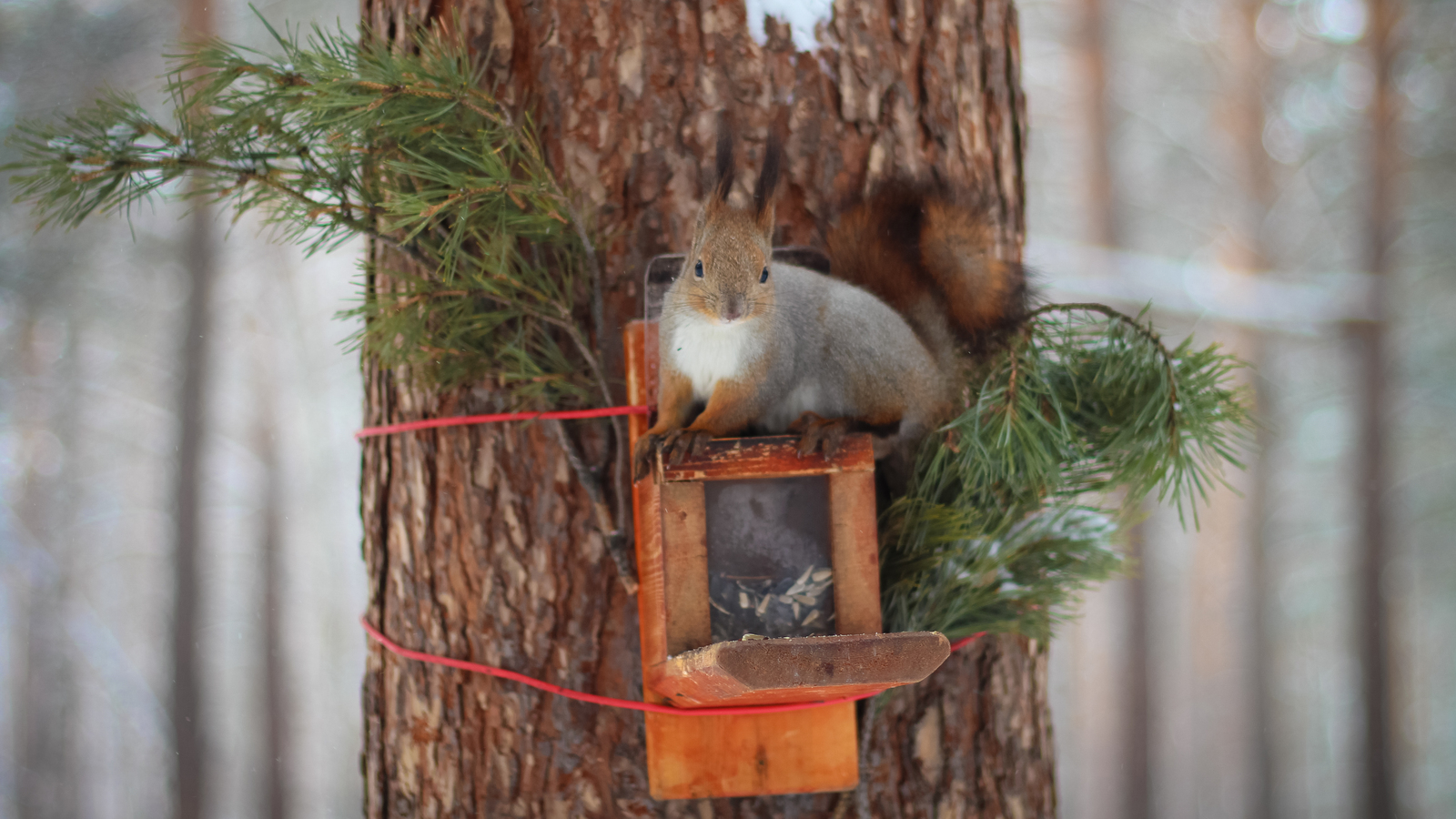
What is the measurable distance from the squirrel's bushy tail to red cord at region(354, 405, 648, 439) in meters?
0.28

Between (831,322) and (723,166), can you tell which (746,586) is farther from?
(723,166)

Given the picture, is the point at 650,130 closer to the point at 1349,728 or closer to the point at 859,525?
the point at 859,525

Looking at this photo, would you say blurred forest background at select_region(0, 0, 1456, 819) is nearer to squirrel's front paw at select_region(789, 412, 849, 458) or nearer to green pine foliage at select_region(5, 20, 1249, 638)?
green pine foliage at select_region(5, 20, 1249, 638)

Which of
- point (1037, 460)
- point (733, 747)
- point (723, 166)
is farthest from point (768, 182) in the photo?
point (733, 747)

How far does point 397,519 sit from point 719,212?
589mm

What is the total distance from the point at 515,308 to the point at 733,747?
1.69 feet

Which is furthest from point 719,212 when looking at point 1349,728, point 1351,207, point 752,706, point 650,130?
point 1349,728

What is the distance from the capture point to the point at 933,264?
1.02 m

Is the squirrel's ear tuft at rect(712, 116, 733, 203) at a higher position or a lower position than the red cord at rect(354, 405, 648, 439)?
higher

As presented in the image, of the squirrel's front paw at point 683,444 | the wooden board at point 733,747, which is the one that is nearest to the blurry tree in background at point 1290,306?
the wooden board at point 733,747

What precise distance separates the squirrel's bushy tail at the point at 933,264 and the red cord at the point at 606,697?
0.34 m

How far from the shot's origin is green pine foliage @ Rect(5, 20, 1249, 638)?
0.90 metres

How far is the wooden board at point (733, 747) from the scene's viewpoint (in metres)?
0.96

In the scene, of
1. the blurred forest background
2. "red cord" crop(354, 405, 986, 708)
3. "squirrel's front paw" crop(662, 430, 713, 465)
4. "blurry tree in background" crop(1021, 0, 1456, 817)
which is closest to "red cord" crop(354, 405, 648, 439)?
"red cord" crop(354, 405, 986, 708)
